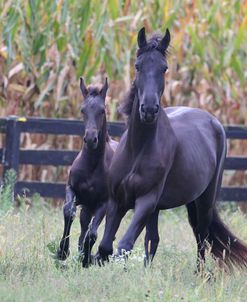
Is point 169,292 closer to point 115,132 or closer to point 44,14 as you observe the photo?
point 115,132

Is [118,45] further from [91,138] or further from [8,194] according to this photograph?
[91,138]

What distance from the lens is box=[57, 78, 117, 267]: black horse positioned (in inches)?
322

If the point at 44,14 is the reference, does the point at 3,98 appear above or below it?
below

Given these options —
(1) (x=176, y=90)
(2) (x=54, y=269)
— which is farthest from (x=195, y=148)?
(1) (x=176, y=90)

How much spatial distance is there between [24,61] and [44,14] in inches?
30.0

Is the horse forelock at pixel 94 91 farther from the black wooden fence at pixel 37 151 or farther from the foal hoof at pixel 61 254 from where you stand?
the black wooden fence at pixel 37 151

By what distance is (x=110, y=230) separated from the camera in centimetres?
704

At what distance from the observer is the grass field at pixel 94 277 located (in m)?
5.88

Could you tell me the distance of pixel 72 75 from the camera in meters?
13.5

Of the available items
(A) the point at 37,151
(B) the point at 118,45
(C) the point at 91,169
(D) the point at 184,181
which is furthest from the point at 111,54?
(D) the point at 184,181

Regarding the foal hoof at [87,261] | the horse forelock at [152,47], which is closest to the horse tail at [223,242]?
the foal hoof at [87,261]

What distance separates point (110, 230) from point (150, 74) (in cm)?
125

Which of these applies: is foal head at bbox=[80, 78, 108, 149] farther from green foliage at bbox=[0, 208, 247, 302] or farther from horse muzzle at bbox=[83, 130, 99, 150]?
green foliage at bbox=[0, 208, 247, 302]

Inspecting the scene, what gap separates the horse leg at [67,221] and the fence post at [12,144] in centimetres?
372
